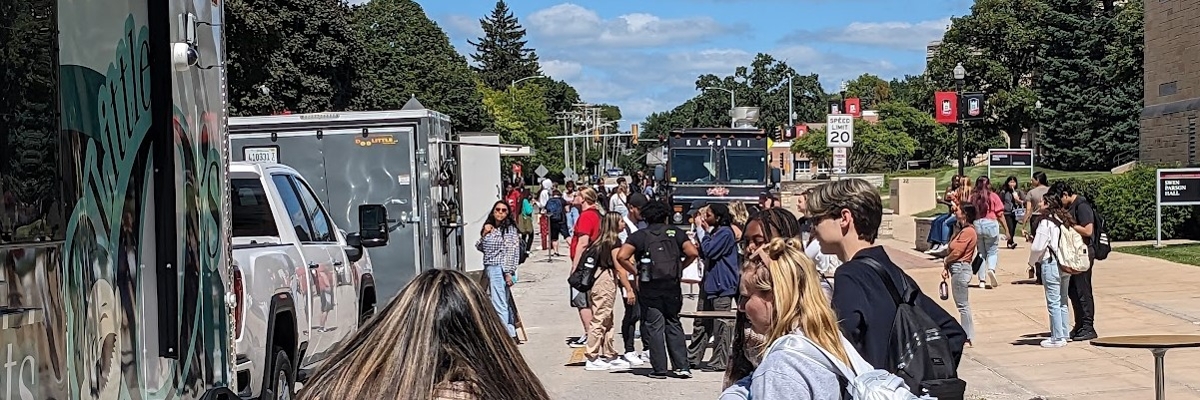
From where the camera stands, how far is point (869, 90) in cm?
15862

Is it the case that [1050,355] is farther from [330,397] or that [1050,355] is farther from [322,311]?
[330,397]

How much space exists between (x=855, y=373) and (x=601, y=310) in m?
8.73

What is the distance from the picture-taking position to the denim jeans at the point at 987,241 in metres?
19.5


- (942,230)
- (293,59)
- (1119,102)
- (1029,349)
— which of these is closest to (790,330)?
(1029,349)

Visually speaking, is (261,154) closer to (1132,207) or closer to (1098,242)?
Result: (1098,242)

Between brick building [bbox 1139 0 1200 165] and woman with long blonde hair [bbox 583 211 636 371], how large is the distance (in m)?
28.7

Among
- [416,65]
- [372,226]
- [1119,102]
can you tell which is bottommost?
[372,226]

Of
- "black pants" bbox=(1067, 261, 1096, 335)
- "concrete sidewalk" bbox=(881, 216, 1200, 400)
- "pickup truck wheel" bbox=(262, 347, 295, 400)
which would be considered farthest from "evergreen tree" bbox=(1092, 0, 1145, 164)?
"pickup truck wheel" bbox=(262, 347, 295, 400)

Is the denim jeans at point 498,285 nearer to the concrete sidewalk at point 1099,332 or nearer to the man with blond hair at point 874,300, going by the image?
the concrete sidewalk at point 1099,332

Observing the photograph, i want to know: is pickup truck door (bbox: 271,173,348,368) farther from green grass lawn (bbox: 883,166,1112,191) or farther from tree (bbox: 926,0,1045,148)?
tree (bbox: 926,0,1045,148)

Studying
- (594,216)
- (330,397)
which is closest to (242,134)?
(594,216)

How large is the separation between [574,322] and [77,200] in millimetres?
14338

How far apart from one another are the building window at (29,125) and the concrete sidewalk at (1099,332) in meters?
9.32

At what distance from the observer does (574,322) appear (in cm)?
1784
